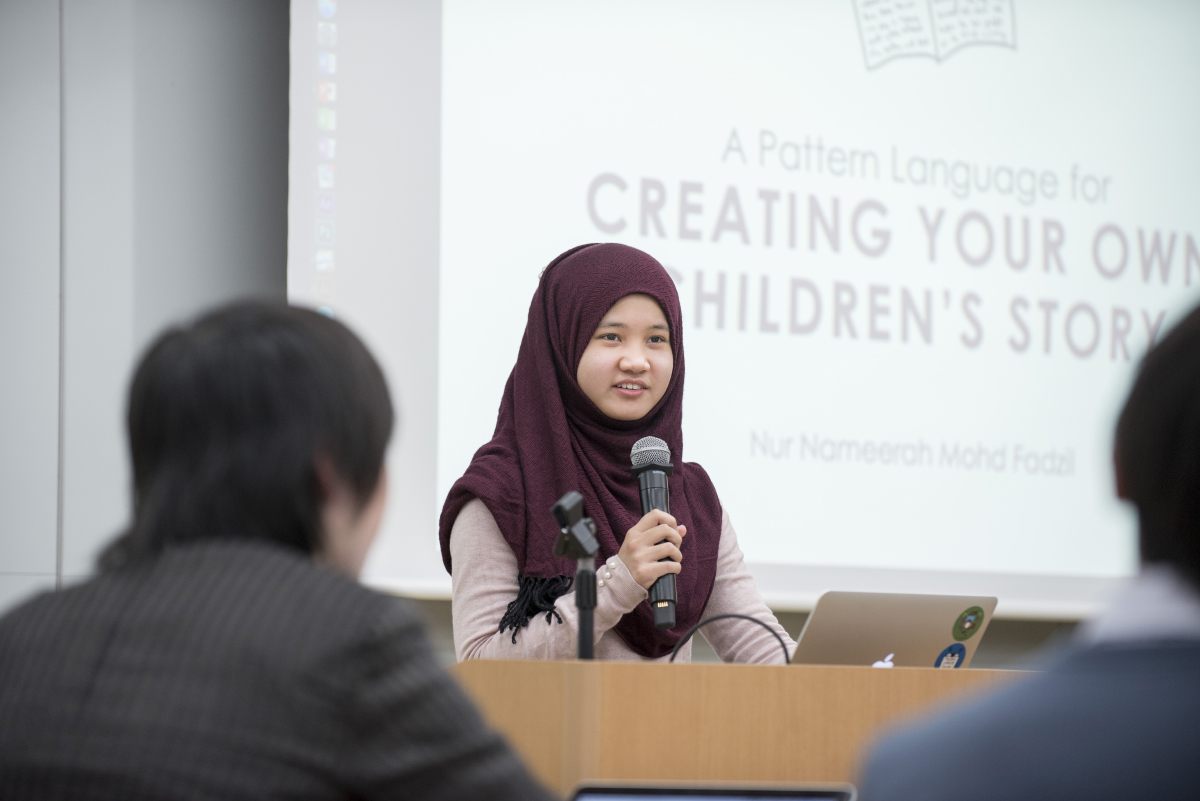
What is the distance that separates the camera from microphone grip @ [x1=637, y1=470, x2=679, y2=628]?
1.43 m

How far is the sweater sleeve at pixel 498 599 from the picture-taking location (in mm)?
1519

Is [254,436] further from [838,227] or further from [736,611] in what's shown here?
[838,227]

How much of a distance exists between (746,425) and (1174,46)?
1.86 metres

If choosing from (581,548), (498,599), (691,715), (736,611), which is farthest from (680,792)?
(736,611)


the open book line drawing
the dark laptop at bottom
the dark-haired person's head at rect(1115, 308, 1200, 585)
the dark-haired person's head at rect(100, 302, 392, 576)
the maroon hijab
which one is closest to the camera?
the dark-haired person's head at rect(1115, 308, 1200, 585)

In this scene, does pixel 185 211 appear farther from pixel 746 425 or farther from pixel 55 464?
pixel 746 425

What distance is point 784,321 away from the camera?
2926mm

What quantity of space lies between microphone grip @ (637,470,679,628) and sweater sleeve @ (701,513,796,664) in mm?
346

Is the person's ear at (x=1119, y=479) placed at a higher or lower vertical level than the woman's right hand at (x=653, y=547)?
higher

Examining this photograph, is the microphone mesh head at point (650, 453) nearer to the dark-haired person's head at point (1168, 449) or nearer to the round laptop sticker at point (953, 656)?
Result: the round laptop sticker at point (953, 656)

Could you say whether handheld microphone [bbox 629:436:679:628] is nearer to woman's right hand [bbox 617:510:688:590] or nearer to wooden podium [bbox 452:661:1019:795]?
woman's right hand [bbox 617:510:688:590]

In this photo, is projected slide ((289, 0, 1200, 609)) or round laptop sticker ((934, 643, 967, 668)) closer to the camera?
round laptop sticker ((934, 643, 967, 668))

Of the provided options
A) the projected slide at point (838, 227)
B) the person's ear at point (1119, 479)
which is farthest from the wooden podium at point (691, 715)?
the projected slide at point (838, 227)

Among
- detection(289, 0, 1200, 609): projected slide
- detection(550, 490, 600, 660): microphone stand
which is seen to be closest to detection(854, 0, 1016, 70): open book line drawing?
detection(289, 0, 1200, 609): projected slide
